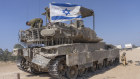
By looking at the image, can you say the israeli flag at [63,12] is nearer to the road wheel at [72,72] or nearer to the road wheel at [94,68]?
the road wheel at [72,72]

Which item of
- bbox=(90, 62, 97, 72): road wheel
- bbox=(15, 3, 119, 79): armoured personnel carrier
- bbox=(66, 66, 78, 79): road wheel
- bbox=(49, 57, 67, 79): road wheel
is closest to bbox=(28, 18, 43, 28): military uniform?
bbox=(15, 3, 119, 79): armoured personnel carrier

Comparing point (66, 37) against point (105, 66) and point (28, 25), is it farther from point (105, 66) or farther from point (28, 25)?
point (105, 66)

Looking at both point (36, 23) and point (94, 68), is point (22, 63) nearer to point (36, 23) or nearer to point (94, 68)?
point (36, 23)

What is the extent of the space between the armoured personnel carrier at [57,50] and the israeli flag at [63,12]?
0.55 m

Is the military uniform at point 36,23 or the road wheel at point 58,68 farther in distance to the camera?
the military uniform at point 36,23

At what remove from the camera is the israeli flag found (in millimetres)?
11258

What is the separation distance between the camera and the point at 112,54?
16000 millimetres

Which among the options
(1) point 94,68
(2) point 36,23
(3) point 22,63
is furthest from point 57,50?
(1) point 94,68

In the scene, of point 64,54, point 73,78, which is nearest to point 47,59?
point 64,54

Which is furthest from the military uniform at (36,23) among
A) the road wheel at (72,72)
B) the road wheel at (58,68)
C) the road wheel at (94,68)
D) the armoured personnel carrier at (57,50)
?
the road wheel at (94,68)

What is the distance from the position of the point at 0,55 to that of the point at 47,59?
682 inches

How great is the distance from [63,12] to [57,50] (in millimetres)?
3506

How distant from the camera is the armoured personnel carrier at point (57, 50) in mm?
9156

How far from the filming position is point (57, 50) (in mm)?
9000
